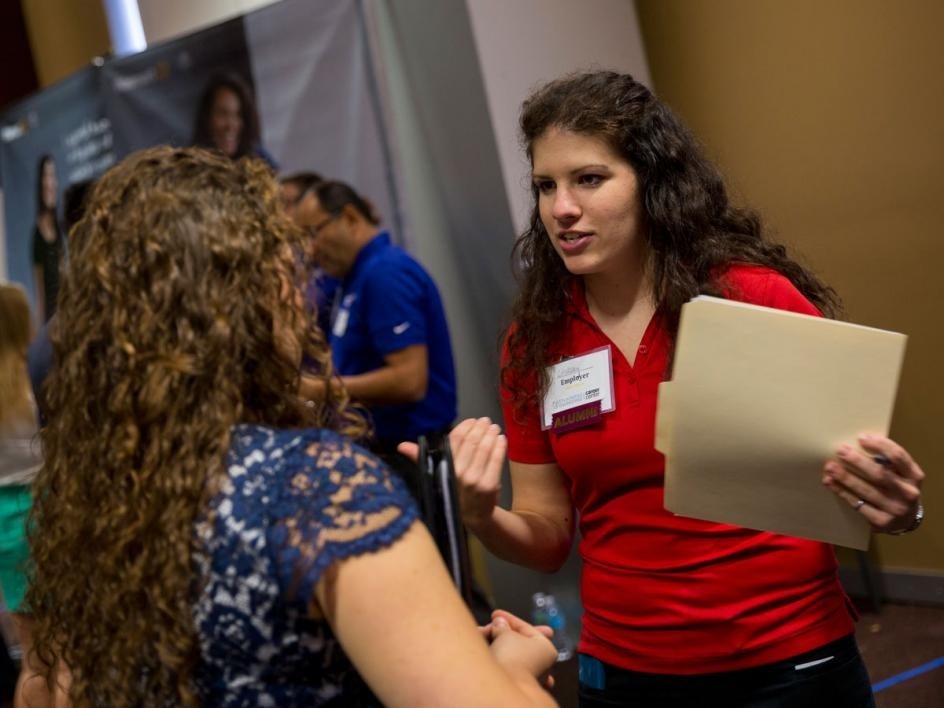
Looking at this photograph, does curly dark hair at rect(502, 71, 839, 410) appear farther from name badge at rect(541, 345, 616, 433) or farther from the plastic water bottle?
the plastic water bottle

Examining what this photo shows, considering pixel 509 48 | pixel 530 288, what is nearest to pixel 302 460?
pixel 530 288

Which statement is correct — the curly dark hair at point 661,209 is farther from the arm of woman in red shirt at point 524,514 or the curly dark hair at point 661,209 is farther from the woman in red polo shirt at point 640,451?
the arm of woman in red shirt at point 524,514

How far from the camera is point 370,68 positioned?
13.3ft

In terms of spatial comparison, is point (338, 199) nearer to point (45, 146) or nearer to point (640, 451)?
point (640, 451)

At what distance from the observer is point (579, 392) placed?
66.6 inches

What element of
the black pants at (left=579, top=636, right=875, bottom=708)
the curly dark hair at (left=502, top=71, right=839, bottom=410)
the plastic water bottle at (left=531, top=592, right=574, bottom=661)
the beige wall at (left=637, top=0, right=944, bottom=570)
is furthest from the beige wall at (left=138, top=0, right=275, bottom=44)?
the black pants at (left=579, top=636, right=875, bottom=708)

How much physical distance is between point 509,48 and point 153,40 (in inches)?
101

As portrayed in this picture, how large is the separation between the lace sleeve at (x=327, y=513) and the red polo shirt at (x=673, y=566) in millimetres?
641

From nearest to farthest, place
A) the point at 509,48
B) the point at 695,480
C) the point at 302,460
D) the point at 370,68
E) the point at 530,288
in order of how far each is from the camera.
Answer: the point at 302,460 < the point at 695,480 < the point at 530,288 < the point at 509,48 < the point at 370,68

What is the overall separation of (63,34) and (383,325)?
432 cm

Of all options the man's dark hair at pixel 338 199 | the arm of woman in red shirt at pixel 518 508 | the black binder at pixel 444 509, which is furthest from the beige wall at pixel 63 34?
the black binder at pixel 444 509

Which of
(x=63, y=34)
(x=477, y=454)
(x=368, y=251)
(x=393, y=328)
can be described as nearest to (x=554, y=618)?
(x=393, y=328)

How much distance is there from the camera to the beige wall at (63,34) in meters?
6.59

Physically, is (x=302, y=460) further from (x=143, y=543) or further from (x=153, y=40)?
(x=153, y=40)
